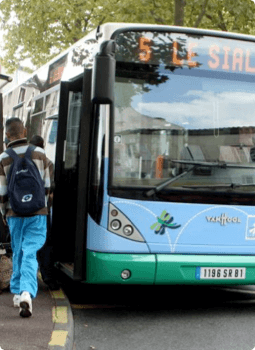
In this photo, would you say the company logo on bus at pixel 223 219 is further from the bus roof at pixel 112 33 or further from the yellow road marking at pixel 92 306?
the bus roof at pixel 112 33

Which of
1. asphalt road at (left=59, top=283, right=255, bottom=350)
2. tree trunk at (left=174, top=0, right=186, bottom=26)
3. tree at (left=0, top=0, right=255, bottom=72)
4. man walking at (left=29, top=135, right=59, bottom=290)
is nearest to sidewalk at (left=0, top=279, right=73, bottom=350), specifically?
asphalt road at (left=59, top=283, right=255, bottom=350)

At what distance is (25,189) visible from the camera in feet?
21.9

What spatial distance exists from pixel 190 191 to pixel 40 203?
4.75ft

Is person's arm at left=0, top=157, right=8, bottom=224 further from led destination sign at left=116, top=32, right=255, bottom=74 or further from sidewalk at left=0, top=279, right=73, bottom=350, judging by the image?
led destination sign at left=116, top=32, right=255, bottom=74

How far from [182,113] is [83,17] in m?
15.0

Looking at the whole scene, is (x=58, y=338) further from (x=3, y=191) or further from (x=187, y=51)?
(x=187, y=51)

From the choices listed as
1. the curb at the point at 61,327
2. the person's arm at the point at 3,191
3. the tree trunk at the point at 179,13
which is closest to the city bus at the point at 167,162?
the curb at the point at 61,327

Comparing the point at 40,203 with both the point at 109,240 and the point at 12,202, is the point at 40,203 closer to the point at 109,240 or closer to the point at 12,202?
the point at 12,202

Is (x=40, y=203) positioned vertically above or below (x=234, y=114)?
below

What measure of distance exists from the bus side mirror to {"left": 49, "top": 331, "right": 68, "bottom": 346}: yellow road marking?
Answer: 206 cm

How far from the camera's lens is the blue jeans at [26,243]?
6629 mm

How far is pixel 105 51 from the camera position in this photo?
21.3 ft

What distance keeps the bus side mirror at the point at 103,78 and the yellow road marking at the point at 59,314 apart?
1942 millimetres

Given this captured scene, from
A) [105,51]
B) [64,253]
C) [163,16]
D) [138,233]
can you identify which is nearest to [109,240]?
[138,233]
